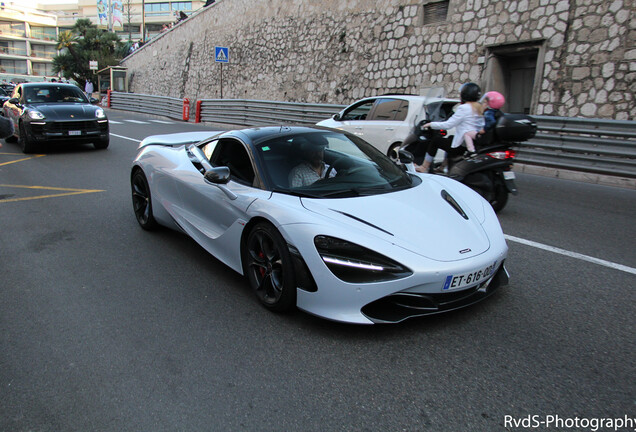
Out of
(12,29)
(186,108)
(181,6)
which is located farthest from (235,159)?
(12,29)

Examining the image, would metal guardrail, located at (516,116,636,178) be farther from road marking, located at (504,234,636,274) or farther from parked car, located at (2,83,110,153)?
parked car, located at (2,83,110,153)

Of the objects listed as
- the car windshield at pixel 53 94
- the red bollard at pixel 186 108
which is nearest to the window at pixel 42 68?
the red bollard at pixel 186 108

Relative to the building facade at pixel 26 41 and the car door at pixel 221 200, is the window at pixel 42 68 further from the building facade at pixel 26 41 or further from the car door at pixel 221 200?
the car door at pixel 221 200

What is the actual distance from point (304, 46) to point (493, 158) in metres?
18.1

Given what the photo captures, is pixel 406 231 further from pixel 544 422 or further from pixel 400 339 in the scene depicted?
pixel 544 422

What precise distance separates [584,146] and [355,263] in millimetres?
8288

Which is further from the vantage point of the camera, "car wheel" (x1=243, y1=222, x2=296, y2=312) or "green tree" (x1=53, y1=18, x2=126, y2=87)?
"green tree" (x1=53, y1=18, x2=126, y2=87)

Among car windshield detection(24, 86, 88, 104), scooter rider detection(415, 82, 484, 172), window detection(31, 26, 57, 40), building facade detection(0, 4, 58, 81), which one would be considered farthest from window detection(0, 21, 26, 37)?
scooter rider detection(415, 82, 484, 172)

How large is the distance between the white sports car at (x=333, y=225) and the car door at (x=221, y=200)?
0.01m

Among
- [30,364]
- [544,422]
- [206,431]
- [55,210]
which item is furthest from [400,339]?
[55,210]

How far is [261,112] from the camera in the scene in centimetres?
1895

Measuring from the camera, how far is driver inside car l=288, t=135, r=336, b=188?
371 cm

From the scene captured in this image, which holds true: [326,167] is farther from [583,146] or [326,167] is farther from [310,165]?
[583,146]

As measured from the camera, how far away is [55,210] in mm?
6340
